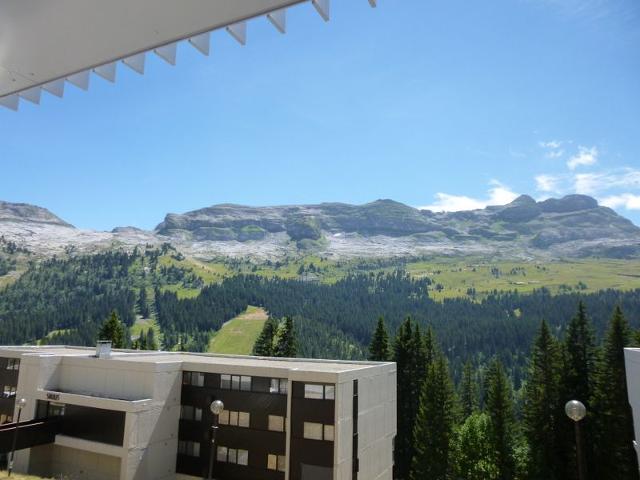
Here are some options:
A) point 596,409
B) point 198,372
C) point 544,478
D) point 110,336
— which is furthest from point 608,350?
point 110,336

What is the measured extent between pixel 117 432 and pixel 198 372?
285 inches

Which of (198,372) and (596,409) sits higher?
(198,372)

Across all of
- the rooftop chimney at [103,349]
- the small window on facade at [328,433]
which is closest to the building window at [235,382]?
the small window on facade at [328,433]

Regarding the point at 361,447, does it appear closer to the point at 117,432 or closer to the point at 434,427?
the point at 117,432

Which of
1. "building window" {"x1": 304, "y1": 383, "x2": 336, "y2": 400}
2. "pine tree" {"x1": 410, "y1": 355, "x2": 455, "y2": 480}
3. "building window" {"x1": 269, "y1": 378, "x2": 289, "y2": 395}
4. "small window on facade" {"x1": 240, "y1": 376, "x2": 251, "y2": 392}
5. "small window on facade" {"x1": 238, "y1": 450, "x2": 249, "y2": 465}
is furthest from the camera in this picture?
"pine tree" {"x1": 410, "y1": 355, "x2": 455, "y2": 480}

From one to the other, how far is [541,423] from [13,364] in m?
54.2

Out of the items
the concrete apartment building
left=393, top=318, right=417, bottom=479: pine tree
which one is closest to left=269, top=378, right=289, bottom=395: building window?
the concrete apartment building

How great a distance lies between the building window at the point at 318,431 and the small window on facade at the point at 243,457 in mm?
5706

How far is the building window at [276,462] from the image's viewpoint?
1366 inches

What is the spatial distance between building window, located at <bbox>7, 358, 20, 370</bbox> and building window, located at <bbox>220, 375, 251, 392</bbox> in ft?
70.4

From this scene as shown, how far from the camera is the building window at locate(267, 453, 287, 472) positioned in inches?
1366

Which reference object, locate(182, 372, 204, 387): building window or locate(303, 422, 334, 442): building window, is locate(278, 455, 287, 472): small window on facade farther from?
locate(182, 372, 204, 387): building window

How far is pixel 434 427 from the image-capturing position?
5588 centimetres

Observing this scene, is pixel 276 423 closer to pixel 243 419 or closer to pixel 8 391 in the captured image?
pixel 243 419
